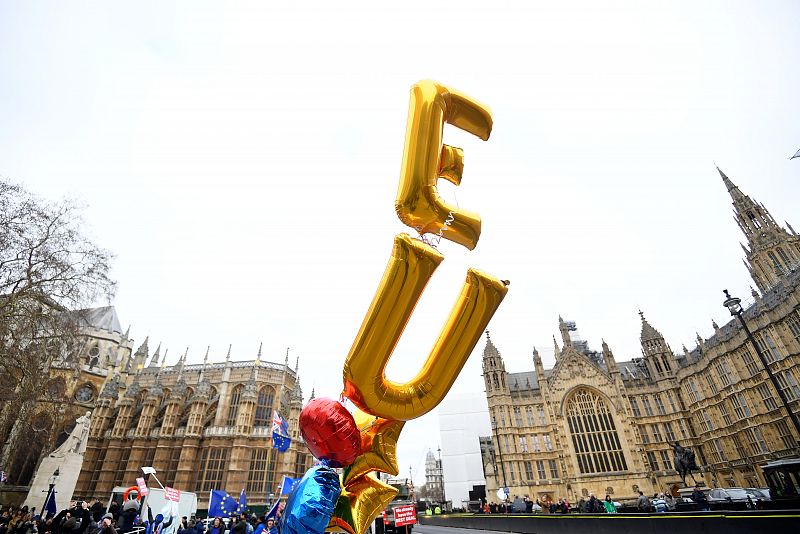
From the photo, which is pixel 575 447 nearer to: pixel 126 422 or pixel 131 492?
pixel 131 492

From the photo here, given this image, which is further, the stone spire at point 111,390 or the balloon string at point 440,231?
the stone spire at point 111,390

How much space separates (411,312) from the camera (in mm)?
3293

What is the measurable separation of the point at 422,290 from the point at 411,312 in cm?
22

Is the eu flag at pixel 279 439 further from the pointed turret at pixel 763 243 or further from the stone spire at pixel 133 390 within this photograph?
the pointed turret at pixel 763 243

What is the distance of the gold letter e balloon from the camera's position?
124 inches

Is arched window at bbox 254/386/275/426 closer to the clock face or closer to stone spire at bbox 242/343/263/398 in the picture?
stone spire at bbox 242/343/263/398

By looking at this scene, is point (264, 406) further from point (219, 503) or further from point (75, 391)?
point (219, 503)

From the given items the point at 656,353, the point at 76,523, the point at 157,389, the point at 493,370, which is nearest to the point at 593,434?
the point at 493,370

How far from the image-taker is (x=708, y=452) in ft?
117

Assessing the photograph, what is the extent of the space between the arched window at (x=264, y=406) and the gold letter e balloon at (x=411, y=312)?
119 ft

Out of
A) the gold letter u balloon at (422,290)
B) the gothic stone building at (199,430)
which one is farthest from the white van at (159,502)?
the gold letter u balloon at (422,290)

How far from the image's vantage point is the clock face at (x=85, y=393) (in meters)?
38.5

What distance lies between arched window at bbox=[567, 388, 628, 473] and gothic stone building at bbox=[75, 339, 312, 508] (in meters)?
27.6

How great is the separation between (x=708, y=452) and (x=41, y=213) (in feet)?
172
